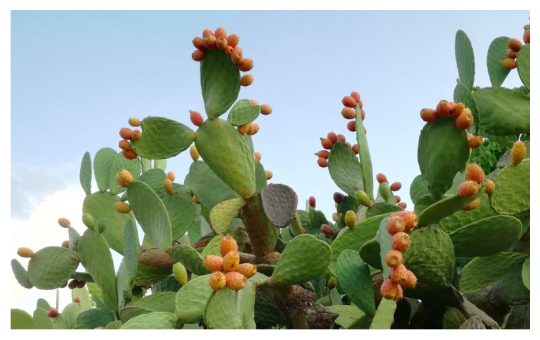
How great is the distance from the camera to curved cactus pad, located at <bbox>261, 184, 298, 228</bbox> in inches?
65.6

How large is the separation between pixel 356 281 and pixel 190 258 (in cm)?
45

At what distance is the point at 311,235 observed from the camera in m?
1.43

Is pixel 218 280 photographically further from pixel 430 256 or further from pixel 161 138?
pixel 161 138

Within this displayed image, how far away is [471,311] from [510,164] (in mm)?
389

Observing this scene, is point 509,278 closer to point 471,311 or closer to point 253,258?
point 471,311

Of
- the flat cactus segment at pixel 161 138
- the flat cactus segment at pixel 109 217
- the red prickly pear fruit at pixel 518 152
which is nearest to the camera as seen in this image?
the red prickly pear fruit at pixel 518 152

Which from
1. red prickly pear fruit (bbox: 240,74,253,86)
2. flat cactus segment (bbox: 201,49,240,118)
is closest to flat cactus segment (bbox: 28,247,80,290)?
flat cactus segment (bbox: 201,49,240,118)

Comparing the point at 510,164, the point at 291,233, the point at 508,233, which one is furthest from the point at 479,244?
the point at 291,233

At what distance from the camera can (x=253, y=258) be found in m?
1.75

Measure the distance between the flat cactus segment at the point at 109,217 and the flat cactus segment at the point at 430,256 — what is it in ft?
4.22

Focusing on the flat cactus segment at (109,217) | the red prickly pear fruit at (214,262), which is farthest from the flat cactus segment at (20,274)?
the red prickly pear fruit at (214,262)

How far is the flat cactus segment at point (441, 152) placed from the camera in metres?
1.49

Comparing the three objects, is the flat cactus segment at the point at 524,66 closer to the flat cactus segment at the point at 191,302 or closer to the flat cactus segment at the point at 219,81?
the flat cactus segment at the point at 219,81

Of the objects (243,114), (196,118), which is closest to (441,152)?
(243,114)
